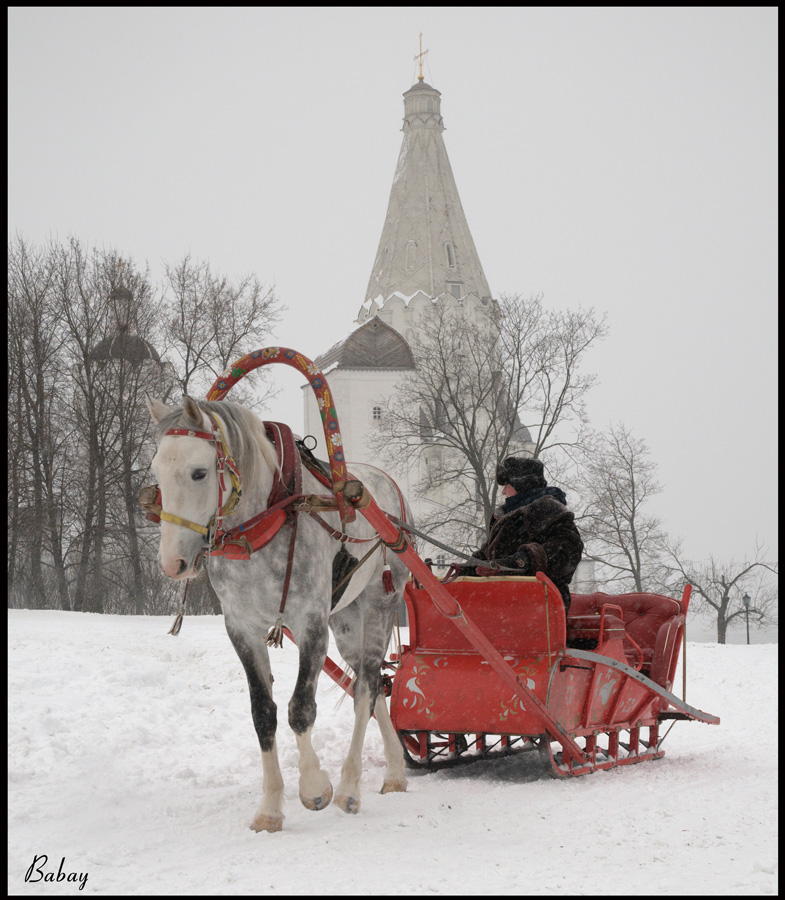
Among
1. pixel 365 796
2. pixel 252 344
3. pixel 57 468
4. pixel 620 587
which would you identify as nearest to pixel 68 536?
pixel 57 468

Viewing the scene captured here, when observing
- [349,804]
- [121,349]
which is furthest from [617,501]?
[349,804]

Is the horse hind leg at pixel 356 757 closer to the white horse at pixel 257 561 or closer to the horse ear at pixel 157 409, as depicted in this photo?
the white horse at pixel 257 561

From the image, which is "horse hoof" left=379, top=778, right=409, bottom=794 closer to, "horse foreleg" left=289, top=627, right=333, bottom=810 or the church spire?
"horse foreleg" left=289, top=627, right=333, bottom=810

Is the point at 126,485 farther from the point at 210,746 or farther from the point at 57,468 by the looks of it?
the point at 210,746

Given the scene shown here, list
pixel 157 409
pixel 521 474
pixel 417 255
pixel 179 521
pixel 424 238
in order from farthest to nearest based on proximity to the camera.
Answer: pixel 424 238, pixel 417 255, pixel 521 474, pixel 157 409, pixel 179 521

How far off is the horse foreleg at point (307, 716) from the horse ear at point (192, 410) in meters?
1.29

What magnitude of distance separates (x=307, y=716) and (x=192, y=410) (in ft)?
5.61

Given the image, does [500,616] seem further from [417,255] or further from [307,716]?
[417,255]

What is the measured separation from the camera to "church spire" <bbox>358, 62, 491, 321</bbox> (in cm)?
5428

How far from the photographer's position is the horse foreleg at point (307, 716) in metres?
5.08

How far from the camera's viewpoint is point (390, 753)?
6.29 meters

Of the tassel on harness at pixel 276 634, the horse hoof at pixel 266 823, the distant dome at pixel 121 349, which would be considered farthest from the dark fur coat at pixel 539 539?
the distant dome at pixel 121 349

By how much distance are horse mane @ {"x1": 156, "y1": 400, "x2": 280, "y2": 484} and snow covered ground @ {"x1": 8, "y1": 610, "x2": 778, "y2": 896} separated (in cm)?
186

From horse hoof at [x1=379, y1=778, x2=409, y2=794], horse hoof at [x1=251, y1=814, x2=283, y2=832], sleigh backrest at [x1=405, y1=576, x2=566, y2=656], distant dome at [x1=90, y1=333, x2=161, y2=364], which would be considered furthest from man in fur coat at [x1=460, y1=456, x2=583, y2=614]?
distant dome at [x1=90, y1=333, x2=161, y2=364]
